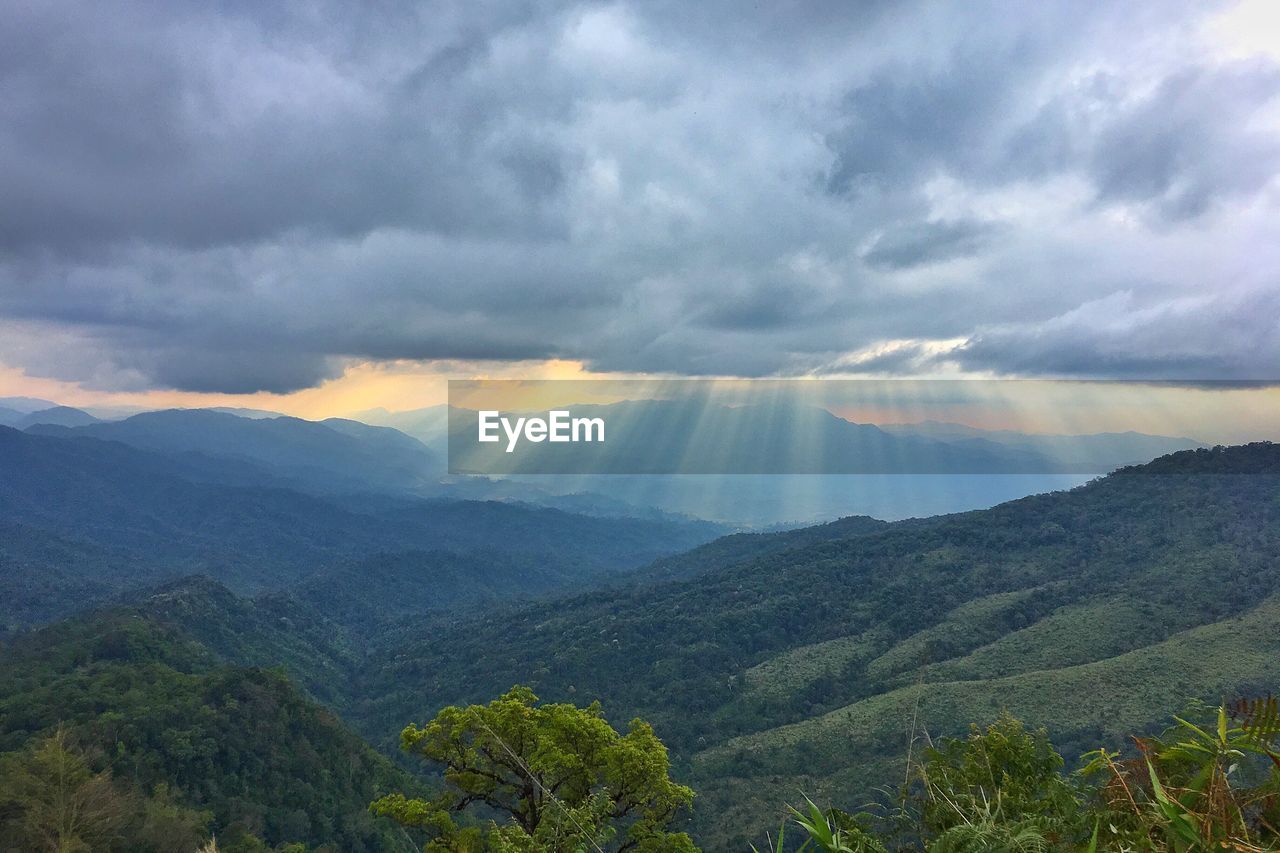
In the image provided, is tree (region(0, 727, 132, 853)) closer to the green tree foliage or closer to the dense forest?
the dense forest

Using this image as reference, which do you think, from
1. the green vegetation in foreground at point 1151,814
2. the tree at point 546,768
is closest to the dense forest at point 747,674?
the green vegetation in foreground at point 1151,814

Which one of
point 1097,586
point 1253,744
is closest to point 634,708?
point 1097,586

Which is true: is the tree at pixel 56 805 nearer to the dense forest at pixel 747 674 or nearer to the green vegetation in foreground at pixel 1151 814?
the dense forest at pixel 747 674

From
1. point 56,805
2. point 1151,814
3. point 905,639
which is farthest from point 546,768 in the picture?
point 905,639

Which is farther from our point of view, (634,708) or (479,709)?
(634,708)

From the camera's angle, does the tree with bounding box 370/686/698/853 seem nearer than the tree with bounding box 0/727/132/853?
Yes

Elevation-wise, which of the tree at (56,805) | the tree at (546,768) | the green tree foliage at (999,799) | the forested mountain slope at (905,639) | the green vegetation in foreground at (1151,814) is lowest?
the forested mountain slope at (905,639)

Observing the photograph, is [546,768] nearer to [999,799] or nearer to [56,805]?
[999,799]

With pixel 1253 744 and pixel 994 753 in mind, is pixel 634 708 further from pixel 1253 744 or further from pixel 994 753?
pixel 1253 744

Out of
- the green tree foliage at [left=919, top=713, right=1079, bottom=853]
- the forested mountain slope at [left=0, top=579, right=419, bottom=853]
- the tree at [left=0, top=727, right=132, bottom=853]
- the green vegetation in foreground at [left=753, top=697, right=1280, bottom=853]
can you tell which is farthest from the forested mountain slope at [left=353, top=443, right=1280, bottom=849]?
the green vegetation in foreground at [left=753, top=697, right=1280, bottom=853]
